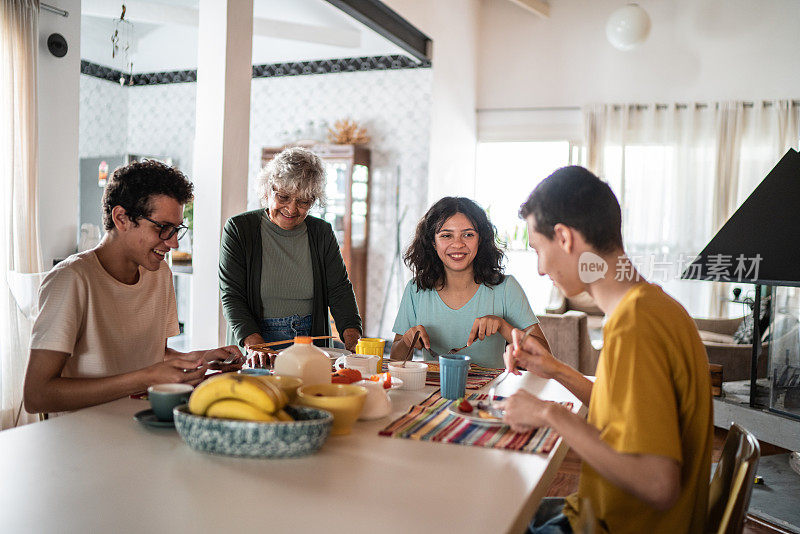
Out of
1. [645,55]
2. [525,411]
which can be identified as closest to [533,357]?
[525,411]

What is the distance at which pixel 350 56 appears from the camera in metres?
6.92

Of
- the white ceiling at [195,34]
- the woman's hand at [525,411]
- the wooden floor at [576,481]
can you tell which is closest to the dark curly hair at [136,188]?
the woman's hand at [525,411]

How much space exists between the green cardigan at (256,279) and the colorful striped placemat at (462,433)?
1201 mm

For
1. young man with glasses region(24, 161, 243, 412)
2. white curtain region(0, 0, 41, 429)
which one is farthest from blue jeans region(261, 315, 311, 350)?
white curtain region(0, 0, 41, 429)

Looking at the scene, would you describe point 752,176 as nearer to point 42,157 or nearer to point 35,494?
point 42,157

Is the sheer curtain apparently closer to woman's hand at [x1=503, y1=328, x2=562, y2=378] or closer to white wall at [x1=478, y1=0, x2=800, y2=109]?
white wall at [x1=478, y1=0, x2=800, y2=109]

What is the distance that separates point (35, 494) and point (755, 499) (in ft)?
9.88

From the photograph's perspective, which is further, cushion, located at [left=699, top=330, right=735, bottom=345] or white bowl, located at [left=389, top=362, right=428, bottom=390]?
cushion, located at [left=699, top=330, right=735, bottom=345]

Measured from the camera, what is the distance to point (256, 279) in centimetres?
273

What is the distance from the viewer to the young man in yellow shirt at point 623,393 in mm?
1093

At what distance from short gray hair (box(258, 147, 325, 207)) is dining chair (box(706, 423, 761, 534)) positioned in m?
1.76

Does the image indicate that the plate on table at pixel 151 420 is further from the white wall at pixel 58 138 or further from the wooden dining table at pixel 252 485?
the white wall at pixel 58 138

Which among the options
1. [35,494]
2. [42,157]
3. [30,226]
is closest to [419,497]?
[35,494]

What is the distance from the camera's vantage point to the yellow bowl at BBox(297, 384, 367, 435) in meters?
1.32
